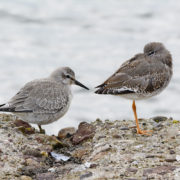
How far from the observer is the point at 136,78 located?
7738mm

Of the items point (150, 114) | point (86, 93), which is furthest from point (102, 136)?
point (86, 93)

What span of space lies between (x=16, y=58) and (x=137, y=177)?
10788 mm

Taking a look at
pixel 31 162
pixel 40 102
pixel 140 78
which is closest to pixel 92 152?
pixel 31 162

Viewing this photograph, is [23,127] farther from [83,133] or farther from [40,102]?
[83,133]

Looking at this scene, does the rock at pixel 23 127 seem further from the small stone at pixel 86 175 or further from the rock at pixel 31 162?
the small stone at pixel 86 175

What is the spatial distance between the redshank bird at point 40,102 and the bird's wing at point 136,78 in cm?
84

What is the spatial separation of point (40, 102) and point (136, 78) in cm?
175

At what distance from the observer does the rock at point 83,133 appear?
7.35 m

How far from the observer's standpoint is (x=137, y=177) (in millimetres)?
5902

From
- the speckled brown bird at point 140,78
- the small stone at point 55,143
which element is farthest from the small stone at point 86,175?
the speckled brown bird at point 140,78

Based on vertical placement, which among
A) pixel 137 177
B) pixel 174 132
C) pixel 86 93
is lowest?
pixel 137 177

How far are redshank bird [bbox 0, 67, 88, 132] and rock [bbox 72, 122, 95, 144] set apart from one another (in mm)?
619

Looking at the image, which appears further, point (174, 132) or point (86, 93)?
point (86, 93)

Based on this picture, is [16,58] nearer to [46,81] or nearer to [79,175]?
[46,81]
